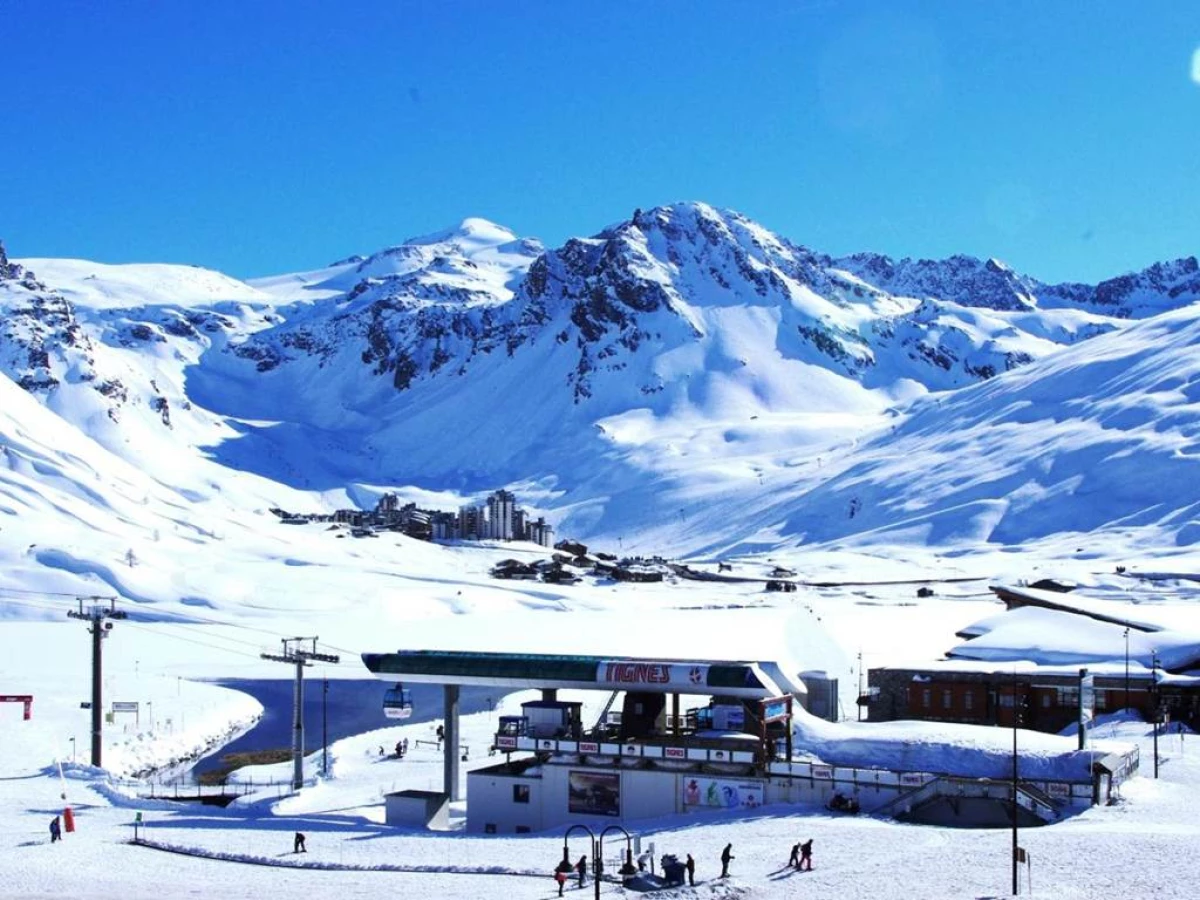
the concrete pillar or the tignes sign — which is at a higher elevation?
the tignes sign

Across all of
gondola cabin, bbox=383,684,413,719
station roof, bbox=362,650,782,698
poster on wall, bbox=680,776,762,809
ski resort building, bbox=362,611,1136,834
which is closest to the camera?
ski resort building, bbox=362,611,1136,834

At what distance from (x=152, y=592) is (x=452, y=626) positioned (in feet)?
96.9

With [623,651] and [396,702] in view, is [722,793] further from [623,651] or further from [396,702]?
[623,651]

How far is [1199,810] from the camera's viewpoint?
1775 inches

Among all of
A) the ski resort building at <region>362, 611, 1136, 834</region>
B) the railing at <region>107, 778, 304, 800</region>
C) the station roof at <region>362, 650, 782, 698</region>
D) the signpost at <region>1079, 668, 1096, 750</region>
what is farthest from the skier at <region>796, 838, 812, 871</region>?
the railing at <region>107, 778, 304, 800</region>

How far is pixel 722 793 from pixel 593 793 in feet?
16.1

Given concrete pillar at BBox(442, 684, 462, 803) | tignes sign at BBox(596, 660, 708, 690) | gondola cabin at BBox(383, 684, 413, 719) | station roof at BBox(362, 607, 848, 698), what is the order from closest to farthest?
tignes sign at BBox(596, 660, 708, 690) → station roof at BBox(362, 607, 848, 698) → concrete pillar at BBox(442, 684, 462, 803) → gondola cabin at BBox(383, 684, 413, 719)

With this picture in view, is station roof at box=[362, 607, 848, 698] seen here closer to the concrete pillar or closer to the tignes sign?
the tignes sign

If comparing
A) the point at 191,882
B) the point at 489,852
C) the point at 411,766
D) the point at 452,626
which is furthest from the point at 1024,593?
the point at 191,882

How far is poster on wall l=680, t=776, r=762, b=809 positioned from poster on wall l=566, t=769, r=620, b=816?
2690mm

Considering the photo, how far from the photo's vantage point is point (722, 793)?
4816 cm

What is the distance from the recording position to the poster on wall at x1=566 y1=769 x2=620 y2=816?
164 feet

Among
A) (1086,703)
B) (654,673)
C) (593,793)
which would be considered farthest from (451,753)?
(1086,703)

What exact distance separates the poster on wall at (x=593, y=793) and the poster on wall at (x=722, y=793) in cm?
269
